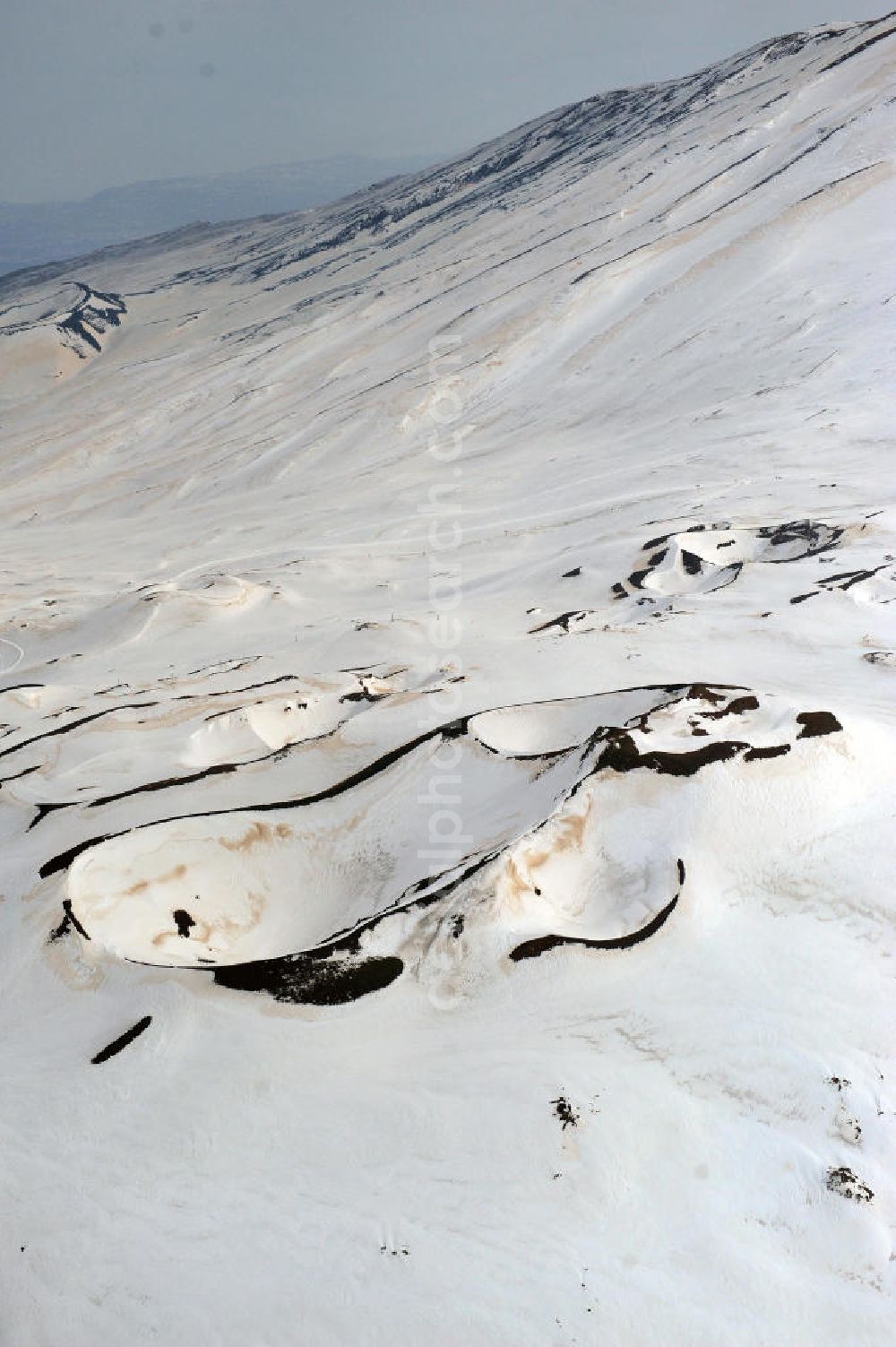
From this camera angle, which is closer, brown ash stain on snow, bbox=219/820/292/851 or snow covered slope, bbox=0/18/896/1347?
snow covered slope, bbox=0/18/896/1347

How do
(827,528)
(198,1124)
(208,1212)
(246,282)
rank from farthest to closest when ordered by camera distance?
(246,282) < (827,528) < (198,1124) < (208,1212)

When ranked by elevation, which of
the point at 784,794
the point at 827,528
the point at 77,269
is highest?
the point at 77,269

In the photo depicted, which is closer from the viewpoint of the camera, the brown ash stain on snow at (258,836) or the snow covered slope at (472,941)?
the snow covered slope at (472,941)

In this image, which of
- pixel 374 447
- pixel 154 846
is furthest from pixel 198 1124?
pixel 374 447

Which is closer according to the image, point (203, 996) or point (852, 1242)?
point (852, 1242)

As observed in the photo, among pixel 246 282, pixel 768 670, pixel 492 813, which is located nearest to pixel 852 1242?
pixel 492 813

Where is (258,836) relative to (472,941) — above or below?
above

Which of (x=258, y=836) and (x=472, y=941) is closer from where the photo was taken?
(x=472, y=941)

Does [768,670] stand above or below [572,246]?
below

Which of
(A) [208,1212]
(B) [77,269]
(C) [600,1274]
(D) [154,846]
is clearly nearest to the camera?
(C) [600,1274]

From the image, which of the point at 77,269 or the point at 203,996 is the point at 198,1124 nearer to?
the point at 203,996
